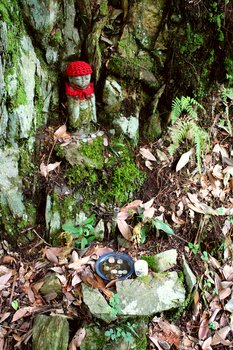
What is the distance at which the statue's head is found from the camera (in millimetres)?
4203

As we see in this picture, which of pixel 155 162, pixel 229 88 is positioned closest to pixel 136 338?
pixel 155 162

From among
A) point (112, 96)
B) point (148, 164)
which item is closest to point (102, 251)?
point (148, 164)

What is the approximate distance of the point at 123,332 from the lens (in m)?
3.75

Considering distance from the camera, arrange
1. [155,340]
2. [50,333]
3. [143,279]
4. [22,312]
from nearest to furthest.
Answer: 1. [50,333]
2. [22,312]
3. [155,340]
4. [143,279]

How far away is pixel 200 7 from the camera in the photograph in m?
4.59

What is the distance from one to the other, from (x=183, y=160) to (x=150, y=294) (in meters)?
1.81

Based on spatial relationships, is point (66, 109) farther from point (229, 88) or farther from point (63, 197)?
point (229, 88)

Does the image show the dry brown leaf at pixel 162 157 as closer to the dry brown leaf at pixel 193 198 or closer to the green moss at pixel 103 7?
the dry brown leaf at pixel 193 198

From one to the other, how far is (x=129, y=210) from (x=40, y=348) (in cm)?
177

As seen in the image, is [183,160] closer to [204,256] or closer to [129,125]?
[129,125]

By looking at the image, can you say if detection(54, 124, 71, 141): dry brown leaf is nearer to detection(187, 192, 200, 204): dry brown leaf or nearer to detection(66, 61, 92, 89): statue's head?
detection(66, 61, 92, 89): statue's head

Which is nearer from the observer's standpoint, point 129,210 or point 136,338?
point 136,338

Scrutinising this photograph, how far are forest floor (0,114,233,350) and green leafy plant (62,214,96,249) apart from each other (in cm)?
10

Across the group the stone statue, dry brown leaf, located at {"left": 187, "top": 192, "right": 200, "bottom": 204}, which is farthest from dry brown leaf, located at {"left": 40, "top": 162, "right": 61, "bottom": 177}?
dry brown leaf, located at {"left": 187, "top": 192, "right": 200, "bottom": 204}
